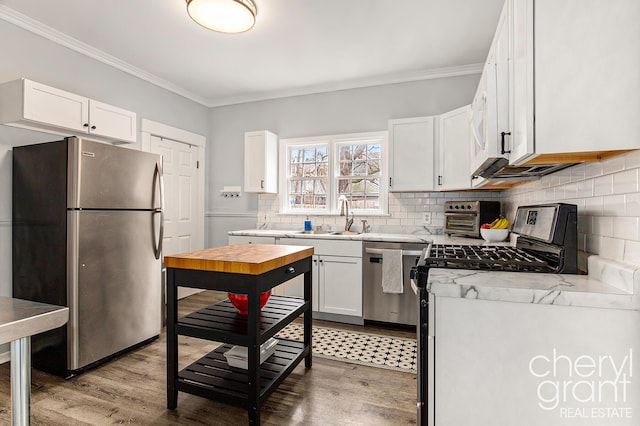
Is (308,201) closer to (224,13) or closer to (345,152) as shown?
(345,152)

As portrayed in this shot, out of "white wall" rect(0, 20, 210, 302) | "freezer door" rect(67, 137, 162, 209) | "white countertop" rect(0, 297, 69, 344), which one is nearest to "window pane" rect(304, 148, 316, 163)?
"white wall" rect(0, 20, 210, 302)

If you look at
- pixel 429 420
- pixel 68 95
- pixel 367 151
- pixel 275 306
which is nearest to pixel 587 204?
pixel 429 420

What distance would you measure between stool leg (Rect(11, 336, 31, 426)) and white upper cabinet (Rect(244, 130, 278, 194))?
3.48m

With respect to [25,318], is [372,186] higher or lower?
higher

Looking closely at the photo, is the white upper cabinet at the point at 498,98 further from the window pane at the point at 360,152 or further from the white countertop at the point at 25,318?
the window pane at the point at 360,152

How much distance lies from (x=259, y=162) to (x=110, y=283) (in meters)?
2.22

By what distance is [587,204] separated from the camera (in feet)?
4.72

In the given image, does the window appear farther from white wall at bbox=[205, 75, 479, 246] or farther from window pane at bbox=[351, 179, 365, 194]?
white wall at bbox=[205, 75, 479, 246]

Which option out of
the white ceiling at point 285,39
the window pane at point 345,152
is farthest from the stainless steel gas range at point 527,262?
the window pane at point 345,152

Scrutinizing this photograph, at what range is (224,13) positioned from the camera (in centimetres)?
246

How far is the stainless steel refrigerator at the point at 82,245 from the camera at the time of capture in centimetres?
239

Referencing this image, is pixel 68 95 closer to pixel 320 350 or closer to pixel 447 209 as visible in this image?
pixel 320 350

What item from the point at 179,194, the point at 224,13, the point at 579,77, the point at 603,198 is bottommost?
the point at 603,198

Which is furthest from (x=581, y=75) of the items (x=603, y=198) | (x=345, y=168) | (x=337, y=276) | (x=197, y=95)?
(x=197, y=95)
